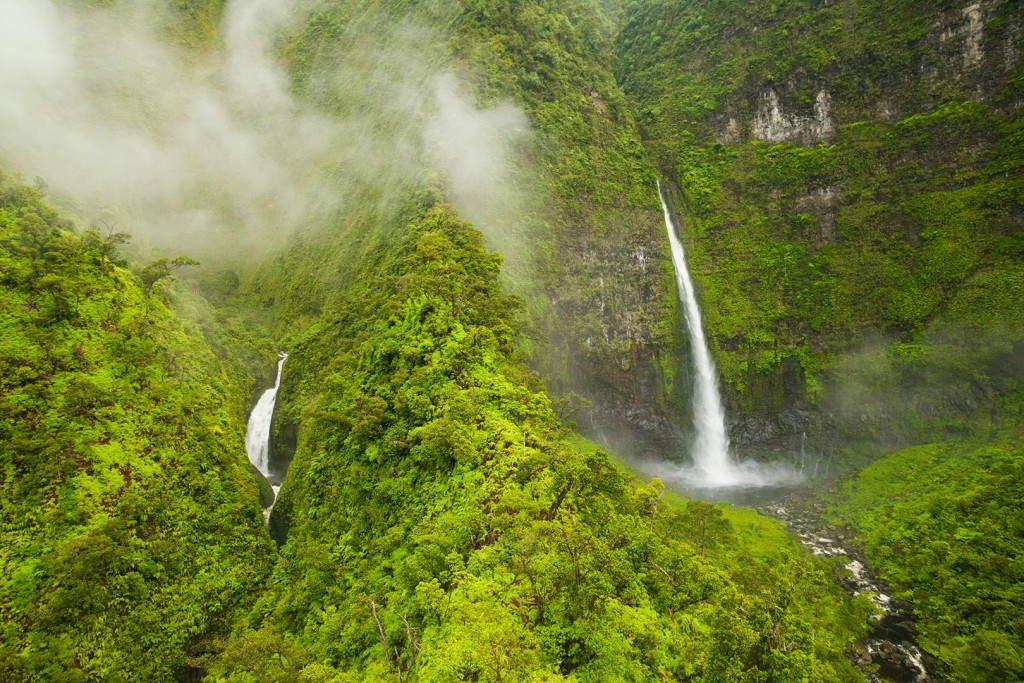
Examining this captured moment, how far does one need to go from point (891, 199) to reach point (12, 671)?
4716 centimetres

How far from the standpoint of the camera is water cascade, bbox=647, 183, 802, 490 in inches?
1169

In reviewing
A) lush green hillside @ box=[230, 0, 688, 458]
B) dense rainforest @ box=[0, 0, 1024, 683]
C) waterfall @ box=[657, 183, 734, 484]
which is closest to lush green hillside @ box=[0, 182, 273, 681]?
dense rainforest @ box=[0, 0, 1024, 683]

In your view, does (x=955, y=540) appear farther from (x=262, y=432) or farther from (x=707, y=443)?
(x=262, y=432)

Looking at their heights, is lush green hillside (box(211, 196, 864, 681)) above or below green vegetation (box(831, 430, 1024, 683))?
below

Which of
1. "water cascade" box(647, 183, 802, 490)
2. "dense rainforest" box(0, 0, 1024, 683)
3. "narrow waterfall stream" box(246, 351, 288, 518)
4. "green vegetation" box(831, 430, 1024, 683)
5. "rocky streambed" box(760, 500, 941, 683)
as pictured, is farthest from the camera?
"water cascade" box(647, 183, 802, 490)

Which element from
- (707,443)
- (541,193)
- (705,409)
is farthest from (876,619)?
(541,193)

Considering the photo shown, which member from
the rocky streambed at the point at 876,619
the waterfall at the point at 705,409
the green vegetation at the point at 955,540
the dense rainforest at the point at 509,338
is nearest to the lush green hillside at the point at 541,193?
the dense rainforest at the point at 509,338

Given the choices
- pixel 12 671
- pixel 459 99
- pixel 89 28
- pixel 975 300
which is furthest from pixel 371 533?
pixel 89 28

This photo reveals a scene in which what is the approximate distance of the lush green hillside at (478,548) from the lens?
966cm

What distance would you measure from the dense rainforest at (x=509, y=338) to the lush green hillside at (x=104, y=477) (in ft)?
0.38

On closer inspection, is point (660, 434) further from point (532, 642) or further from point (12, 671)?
point (12, 671)

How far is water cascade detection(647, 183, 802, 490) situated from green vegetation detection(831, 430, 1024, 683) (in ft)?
14.9

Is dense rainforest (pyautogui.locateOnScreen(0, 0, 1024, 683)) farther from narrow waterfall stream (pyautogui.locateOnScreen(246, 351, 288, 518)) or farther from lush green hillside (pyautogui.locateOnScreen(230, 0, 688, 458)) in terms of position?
narrow waterfall stream (pyautogui.locateOnScreen(246, 351, 288, 518))

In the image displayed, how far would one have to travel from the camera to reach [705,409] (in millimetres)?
32625
